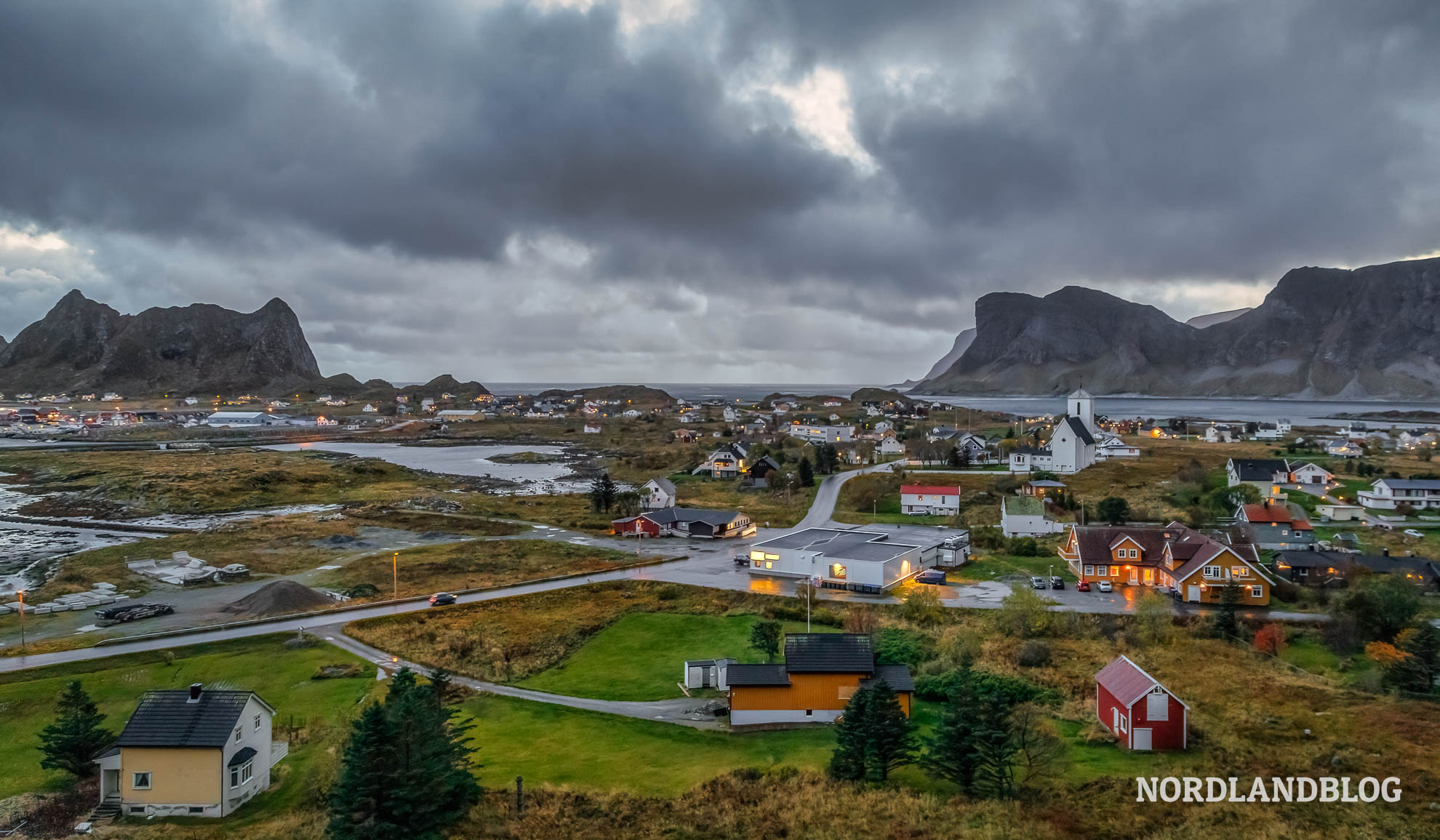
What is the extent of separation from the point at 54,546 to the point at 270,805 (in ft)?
171

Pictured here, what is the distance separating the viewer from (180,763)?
739 inches

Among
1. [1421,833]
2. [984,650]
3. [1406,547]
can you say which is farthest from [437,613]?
[1406,547]

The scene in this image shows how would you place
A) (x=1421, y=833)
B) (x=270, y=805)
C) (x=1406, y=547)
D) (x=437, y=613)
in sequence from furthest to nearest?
(x=1406, y=547)
(x=437, y=613)
(x=270, y=805)
(x=1421, y=833)

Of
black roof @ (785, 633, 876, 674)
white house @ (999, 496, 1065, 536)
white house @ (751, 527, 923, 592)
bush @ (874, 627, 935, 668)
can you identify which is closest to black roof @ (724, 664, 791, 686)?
black roof @ (785, 633, 876, 674)

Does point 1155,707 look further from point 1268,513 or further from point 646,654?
point 1268,513

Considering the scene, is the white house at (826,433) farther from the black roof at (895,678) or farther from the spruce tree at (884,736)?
the spruce tree at (884,736)

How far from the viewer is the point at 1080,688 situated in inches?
1046

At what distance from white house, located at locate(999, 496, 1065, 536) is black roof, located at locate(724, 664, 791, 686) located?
34120mm

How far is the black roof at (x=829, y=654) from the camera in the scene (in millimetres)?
24391

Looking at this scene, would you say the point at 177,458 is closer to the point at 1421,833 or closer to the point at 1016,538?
the point at 1016,538

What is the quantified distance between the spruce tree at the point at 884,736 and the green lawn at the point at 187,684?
15754 mm

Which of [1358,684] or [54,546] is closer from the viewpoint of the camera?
[1358,684]

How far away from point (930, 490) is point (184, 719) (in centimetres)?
5342

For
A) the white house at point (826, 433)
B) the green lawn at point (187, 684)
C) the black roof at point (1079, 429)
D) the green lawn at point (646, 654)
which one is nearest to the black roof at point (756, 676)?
the green lawn at point (646, 654)
